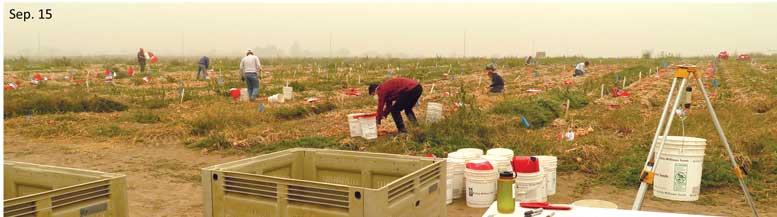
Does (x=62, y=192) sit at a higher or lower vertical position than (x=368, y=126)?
higher

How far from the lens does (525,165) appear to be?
498 cm

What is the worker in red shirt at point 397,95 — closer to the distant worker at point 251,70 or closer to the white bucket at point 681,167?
the white bucket at point 681,167

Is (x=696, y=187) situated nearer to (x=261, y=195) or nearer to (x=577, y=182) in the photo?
(x=577, y=182)

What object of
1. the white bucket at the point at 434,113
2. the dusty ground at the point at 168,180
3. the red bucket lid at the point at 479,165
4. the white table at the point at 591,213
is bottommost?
the dusty ground at the point at 168,180

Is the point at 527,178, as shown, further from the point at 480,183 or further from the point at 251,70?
the point at 251,70

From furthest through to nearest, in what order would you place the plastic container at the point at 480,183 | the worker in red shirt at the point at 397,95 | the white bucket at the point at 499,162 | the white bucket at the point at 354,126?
the white bucket at the point at 354,126 < the worker in red shirt at the point at 397,95 < the white bucket at the point at 499,162 < the plastic container at the point at 480,183

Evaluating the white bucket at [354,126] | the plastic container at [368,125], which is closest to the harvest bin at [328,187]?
the plastic container at [368,125]

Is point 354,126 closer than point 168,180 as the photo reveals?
No

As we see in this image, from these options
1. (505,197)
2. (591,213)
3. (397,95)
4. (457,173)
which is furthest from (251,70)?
(591,213)

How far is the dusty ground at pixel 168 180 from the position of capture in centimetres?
521

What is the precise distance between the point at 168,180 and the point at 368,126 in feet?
8.14

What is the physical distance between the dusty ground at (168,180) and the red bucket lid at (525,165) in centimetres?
48

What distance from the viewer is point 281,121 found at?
10.2m

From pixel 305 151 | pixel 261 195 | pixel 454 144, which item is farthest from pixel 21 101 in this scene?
pixel 261 195
